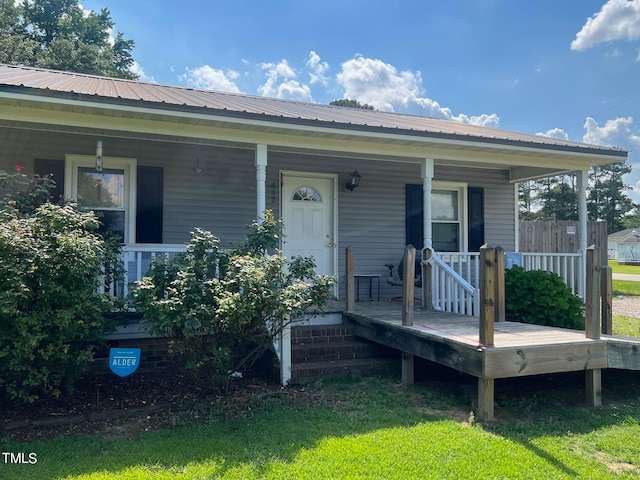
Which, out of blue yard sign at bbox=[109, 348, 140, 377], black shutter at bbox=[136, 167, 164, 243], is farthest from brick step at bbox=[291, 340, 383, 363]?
black shutter at bbox=[136, 167, 164, 243]

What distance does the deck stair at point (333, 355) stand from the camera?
4.91m

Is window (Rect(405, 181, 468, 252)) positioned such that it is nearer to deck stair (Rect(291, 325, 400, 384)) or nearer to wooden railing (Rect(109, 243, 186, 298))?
deck stair (Rect(291, 325, 400, 384))

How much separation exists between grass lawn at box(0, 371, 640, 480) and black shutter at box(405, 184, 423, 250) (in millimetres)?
3970

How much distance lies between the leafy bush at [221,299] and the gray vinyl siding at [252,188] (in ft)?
9.09

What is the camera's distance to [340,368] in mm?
5020

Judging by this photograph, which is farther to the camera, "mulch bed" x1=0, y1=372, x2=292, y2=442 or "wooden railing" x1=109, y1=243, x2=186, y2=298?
"wooden railing" x1=109, y1=243, x2=186, y2=298

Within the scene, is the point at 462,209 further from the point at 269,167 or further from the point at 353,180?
the point at 269,167

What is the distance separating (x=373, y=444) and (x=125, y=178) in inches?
201

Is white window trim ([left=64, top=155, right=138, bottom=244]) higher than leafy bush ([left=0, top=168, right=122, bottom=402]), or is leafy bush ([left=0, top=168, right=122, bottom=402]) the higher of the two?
white window trim ([left=64, top=155, right=138, bottom=244])

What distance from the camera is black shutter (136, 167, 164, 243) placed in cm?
644

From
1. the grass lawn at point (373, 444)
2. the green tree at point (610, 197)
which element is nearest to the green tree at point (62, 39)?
the grass lawn at point (373, 444)

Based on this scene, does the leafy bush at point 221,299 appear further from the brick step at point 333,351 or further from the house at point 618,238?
the house at point 618,238

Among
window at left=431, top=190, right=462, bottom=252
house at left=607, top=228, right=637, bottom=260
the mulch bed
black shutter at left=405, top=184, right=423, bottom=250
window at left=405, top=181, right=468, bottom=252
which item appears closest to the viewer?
the mulch bed

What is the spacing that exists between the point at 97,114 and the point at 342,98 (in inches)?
1075
